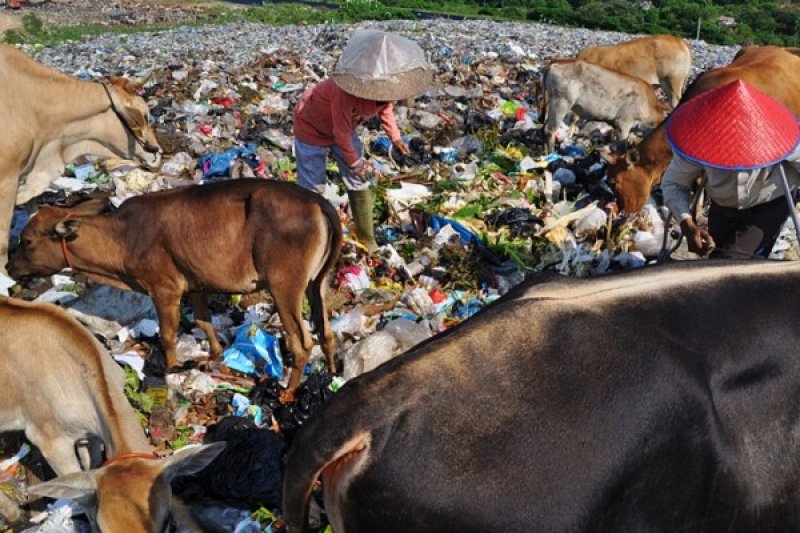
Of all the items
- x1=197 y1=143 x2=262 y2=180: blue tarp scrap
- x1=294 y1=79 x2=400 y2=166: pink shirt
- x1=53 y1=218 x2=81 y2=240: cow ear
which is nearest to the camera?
x1=53 y1=218 x2=81 y2=240: cow ear

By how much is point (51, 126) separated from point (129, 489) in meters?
4.77

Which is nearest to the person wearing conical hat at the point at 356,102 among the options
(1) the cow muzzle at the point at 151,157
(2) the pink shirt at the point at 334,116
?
(2) the pink shirt at the point at 334,116

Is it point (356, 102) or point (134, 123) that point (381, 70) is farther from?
point (134, 123)

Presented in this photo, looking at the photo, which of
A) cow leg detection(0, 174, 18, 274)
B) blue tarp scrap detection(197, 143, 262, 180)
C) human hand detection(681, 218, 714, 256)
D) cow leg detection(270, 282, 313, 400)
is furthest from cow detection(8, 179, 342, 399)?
blue tarp scrap detection(197, 143, 262, 180)

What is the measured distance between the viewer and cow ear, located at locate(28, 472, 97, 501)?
345cm

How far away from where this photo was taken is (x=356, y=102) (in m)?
5.83

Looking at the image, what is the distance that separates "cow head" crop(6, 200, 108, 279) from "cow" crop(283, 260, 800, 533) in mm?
3522

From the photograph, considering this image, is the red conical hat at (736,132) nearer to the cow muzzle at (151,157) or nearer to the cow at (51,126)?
the cow at (51,126)

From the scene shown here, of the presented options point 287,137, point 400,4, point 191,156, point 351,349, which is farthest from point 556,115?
point 400,4

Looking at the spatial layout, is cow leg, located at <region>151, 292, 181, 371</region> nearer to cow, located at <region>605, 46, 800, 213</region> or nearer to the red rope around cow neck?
the red rope around cow neck

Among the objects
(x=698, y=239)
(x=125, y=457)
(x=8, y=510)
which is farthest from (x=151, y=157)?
(x=698, y=239)

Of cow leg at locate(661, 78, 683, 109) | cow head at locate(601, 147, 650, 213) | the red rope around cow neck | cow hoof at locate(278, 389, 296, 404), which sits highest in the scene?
the red rope around cow neck

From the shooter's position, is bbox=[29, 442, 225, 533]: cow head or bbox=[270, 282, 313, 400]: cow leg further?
bbox=[270, 282, 313, 400]: cow leg

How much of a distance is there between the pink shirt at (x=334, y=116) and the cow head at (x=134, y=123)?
212 cm
